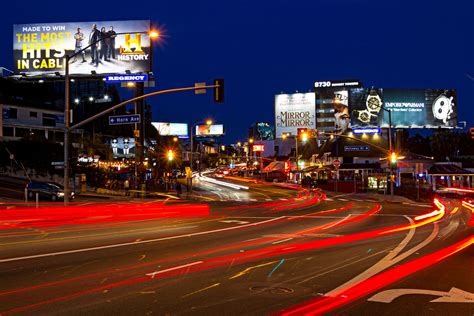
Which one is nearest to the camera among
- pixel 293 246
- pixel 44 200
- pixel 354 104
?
pixel 293 246

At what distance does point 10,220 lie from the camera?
21328mm

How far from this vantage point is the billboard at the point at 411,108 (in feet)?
269

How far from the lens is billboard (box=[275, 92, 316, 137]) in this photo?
9588cm

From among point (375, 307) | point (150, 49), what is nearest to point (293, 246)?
point (375, 307)

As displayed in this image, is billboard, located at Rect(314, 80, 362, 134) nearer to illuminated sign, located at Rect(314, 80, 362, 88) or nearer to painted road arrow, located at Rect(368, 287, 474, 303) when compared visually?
illuminated sign, located at Rect(314, 80, 362, 88)

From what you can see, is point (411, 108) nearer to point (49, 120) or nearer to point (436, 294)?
point (49, 120)

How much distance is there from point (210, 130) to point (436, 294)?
10949 cm

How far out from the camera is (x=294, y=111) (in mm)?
96812

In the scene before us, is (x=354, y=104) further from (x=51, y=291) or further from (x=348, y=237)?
(x=51, y=291)

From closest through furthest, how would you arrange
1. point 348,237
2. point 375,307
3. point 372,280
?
point 375,307 → point 372,280 → point 348,237

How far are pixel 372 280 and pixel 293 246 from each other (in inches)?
186

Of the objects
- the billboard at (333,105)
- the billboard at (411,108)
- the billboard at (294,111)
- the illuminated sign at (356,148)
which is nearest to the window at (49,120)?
the illuminated sign at (356,148)

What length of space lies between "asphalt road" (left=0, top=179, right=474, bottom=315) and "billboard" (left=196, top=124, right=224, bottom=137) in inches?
3725

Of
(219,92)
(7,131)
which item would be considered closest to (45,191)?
(219,92)
